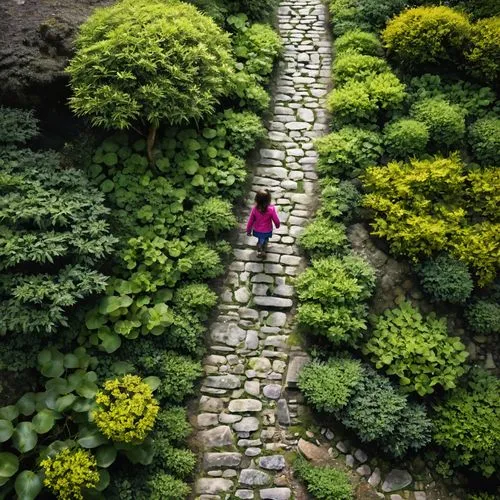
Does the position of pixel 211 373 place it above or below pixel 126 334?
below

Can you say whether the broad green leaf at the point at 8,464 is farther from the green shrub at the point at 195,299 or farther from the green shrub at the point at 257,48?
the green shrub at the point at 257,48

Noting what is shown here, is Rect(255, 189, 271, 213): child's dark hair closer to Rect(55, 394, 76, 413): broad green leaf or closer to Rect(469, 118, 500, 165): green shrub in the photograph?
Rect(55, 394, 76, 413): broad green leaf

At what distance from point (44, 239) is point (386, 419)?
5259 millimetres

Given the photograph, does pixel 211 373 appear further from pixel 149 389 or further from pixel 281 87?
pixel 281 87

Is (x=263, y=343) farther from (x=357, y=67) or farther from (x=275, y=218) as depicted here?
(x=357, y=67)

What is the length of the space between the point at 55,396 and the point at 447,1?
1130 centimetres

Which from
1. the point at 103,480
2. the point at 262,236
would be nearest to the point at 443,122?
the point at 262,236

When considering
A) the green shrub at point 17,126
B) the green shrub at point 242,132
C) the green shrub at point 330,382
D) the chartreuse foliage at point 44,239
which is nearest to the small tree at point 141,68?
the green shrub at point 17,126

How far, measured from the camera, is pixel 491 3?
34.4 ft

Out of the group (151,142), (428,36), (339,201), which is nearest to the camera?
(151,142)

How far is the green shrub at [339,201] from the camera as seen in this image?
8477 mm

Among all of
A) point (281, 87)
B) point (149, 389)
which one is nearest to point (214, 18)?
point (281, 87)

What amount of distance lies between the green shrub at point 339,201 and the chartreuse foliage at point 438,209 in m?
0.24

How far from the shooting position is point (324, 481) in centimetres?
632
